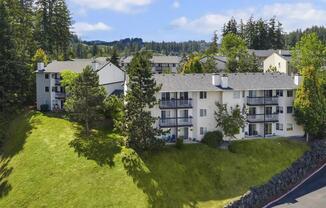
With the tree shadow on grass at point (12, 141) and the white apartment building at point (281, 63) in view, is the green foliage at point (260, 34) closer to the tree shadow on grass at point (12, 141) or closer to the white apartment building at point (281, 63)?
the white apartment building at point (281, 63)

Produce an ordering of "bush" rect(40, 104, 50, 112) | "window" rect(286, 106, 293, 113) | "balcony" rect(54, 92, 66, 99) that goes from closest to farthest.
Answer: "window" rect(286, 106, 293, 113) < "bush" rect(40, 104, 50, 112) < "balcony" rect(54, 92, 66, 99)

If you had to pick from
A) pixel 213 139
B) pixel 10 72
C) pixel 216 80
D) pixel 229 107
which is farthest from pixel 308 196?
pixel 10 72

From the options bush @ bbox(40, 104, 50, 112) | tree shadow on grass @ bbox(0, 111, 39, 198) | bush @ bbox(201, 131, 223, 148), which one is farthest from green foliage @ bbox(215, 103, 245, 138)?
bush @ bbox(40, 104, 50, 112)

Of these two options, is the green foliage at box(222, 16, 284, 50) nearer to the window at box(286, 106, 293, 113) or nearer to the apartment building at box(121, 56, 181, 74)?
the apartment building at box(121, 56, 181, 74)

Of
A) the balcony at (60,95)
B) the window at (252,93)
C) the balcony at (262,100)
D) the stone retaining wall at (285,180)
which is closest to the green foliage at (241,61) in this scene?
the balcony at (262,100)

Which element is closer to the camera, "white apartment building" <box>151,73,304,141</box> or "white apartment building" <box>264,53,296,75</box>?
"white apartment building" <box>151,73,304,141</box>

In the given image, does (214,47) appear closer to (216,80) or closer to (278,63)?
(278,63)
